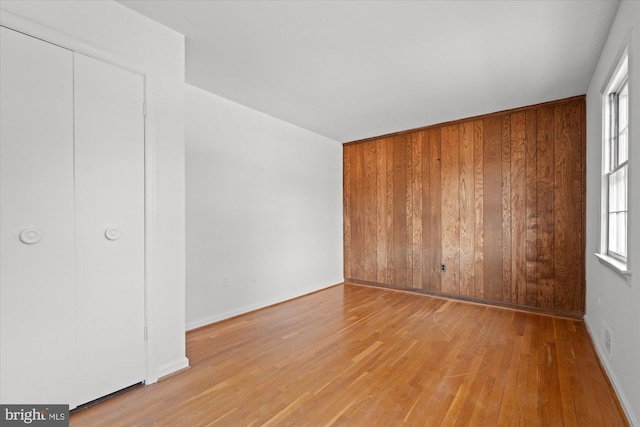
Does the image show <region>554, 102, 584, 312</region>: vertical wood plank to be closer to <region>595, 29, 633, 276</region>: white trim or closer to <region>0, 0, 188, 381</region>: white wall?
<region>595, 29, 633, 276</region>: white trim

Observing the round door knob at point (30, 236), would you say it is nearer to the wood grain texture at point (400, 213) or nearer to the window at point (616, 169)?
the window at point (616, 169)

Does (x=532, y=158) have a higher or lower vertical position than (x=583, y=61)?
lower

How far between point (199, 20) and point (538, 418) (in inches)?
134

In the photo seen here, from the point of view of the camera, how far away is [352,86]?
3242mm

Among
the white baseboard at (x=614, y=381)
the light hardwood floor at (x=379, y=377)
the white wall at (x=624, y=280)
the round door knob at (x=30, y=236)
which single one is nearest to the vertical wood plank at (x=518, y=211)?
the light hardwood floor at (x=379, y=377)

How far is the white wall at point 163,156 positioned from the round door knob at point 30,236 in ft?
2.05

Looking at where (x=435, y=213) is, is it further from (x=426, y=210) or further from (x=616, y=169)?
(x=616, y=169)

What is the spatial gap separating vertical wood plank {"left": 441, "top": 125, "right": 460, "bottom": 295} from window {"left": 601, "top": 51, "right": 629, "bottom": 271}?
1.75 meters

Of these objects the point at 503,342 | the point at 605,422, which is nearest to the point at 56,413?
the point at 605,422

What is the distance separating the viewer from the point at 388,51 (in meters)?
2.56

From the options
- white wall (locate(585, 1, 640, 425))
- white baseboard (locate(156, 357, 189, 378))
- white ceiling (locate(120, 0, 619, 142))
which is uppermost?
white ceiling (locate(120, 0, 619, 142))

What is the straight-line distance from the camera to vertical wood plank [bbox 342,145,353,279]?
5613 millimetres

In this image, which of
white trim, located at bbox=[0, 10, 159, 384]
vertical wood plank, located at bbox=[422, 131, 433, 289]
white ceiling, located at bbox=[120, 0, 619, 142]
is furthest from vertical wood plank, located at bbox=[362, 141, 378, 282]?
white trim, located at bbox=[0, 10, 159, 384]

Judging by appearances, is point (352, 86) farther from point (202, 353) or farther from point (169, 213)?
point (202, 353)
